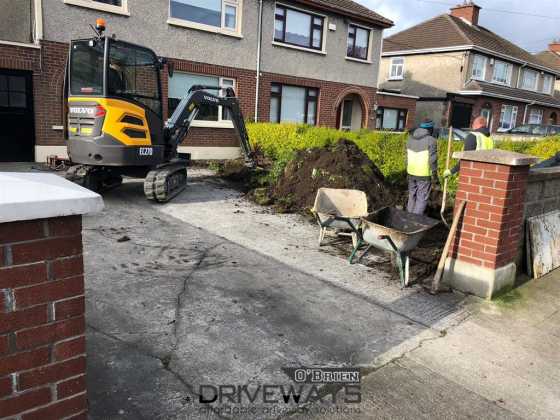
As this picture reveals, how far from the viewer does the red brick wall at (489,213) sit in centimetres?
516

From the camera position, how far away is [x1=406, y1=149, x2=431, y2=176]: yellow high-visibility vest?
7.58 meters

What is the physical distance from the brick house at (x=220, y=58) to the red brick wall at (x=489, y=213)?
9.58 meters

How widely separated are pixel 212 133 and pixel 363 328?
12.7m

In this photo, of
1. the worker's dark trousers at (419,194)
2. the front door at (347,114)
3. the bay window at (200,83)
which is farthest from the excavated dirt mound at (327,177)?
the front door at (347,114)

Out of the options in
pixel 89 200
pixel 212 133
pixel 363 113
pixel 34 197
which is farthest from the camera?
pixel 363 113

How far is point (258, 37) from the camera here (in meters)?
16.6

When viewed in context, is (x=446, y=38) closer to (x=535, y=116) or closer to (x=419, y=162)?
(x=535, y=116)

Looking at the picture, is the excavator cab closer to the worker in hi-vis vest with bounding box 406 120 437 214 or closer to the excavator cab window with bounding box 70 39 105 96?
the excavator cab window with bounding box 70 39 105 96

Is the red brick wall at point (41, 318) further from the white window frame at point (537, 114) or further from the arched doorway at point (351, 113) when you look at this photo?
the white window frame at point (537, 114)

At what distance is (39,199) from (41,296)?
450mm

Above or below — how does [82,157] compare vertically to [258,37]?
below

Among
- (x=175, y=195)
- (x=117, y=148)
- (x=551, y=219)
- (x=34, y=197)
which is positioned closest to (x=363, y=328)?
(x=34, y=197)

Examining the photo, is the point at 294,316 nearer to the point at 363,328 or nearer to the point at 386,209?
the point at 363,328

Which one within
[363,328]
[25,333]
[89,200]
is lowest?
[363,328]
